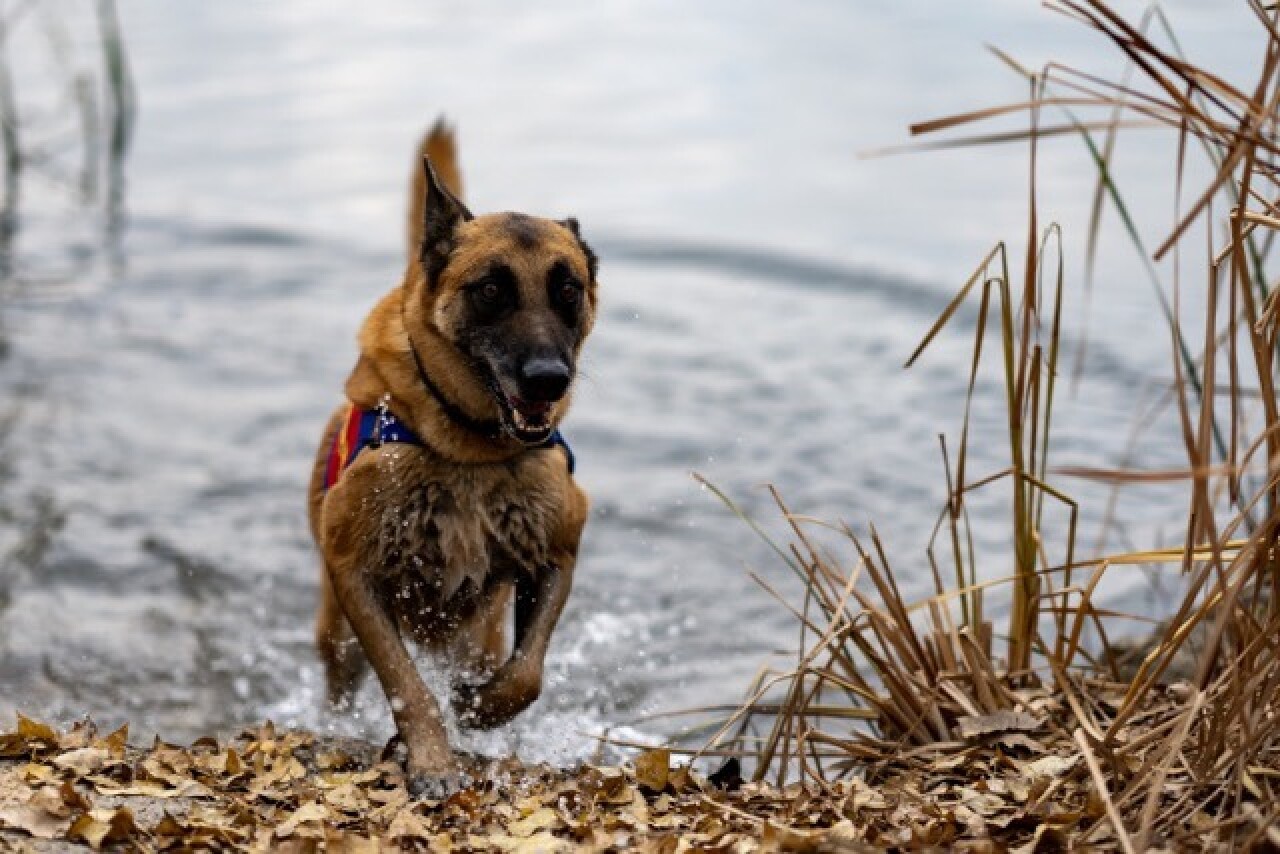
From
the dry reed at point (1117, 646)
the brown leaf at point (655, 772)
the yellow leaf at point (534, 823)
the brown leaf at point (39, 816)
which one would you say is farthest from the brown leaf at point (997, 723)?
the brown leaf at point (39, 816)

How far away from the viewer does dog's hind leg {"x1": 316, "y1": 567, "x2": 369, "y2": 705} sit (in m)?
5.66

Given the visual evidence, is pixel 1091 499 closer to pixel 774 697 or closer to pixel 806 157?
pixel 774 697

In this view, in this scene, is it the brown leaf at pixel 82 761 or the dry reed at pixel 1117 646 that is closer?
the dry reed at pixel 1117 646

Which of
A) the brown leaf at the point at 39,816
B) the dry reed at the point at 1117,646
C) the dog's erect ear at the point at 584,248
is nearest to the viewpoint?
the dry reed at the point at 1117,646

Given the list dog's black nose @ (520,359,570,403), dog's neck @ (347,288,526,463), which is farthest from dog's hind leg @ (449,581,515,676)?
dog's black nose @ (520,359,570,403)

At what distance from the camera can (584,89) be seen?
1430cm

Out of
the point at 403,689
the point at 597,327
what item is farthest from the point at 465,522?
the point at 597,327

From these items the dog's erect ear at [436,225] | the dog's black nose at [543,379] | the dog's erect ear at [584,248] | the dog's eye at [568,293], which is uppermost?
the dog's erect ear at [436,225]

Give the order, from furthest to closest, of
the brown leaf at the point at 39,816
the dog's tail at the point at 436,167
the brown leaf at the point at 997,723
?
the dog's tail at the point at 436,167
the brown leaf at the point at 997,723
the brown leaf at the point at 39,816

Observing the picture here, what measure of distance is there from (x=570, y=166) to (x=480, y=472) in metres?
7.75

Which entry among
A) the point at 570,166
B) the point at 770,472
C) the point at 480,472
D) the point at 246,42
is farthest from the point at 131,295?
the point at 480,472

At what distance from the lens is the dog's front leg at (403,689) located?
14.8 ft

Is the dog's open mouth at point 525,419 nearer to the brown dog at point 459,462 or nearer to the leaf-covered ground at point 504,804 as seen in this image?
the brown dog at point 459,462

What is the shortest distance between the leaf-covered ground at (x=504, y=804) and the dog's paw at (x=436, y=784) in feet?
0.12
